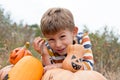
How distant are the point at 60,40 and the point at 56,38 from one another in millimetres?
34

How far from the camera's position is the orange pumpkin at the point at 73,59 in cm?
303

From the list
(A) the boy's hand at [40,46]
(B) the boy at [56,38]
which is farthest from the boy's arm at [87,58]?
(A) the boy's hand at [40,46]

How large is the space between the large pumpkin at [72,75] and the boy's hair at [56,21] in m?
0.42

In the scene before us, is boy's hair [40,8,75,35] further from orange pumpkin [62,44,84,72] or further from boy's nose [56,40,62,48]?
orange pumpkin [62,44,84,72]

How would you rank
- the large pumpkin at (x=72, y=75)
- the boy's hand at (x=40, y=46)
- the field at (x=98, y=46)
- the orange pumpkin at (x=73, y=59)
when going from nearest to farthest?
the large pumpkin at (x=72, y=75) < the orange pumpkin at (x=73, y=59) < the boy's hand at (x=40, y=46) < the field at (x=98, y=46)

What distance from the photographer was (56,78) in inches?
117

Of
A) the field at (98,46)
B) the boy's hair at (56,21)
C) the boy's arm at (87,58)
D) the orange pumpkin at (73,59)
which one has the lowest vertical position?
the field at (98,46)

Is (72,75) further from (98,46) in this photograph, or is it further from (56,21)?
(98,46)

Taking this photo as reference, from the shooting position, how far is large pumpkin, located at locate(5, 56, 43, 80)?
3.13 m

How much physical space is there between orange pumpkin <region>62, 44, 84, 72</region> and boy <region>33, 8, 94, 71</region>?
0.16 m

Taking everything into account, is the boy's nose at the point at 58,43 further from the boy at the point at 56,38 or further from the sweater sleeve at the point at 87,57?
the sweater sleeve at the point at 87,57

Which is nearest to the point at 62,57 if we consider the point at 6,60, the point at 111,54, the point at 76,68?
the point at 76,68

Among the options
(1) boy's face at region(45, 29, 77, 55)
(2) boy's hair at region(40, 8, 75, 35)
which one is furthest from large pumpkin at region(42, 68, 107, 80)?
(2) boy's hair at region(40, 8, 75, 35)

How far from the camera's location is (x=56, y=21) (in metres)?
3.42
